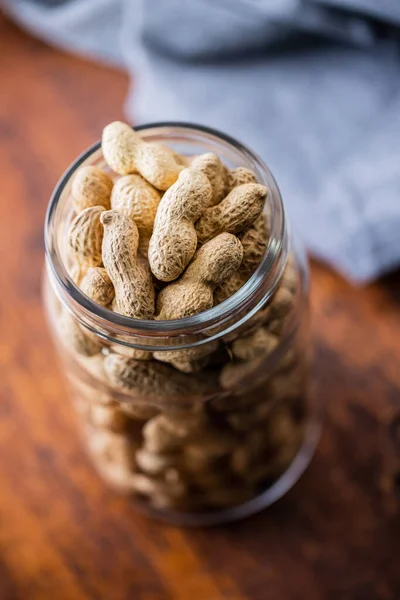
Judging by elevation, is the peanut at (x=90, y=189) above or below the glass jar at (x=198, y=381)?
above

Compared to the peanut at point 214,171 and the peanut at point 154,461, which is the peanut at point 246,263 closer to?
the peanut at point 214,171

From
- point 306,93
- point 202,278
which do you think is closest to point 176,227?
point 202,278

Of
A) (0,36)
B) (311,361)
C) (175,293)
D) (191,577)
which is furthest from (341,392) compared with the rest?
(0,36)

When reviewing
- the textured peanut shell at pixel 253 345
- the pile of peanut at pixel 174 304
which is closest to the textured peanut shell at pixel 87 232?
the pile of peanut at pixel 174 304

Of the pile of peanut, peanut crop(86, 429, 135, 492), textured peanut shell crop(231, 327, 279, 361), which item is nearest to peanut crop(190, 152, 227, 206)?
the pile of peanut

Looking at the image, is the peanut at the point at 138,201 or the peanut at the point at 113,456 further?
the peanut at the point at 113,456

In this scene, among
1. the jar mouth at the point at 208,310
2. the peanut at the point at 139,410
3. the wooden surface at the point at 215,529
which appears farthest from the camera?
the wooden surface at the point at 215,529
